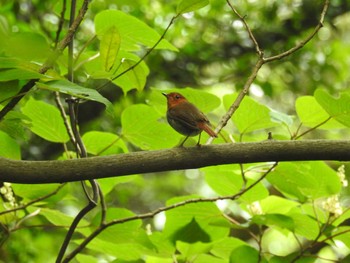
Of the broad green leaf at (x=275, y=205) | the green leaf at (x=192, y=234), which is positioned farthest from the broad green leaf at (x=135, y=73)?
the broad green leaf at (x=275, y=205)

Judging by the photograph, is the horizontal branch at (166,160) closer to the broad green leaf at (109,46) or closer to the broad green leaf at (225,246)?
the broad green leaf at (109,46)

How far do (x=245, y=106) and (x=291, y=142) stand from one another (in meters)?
0.47

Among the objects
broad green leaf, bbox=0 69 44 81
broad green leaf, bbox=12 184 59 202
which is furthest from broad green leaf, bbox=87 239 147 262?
broad green leaf, bbox=0 69 44 81

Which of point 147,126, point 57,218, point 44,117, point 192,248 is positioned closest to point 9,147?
point 44,117

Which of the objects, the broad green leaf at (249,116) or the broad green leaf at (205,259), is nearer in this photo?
the broad green leaf at (249,116)

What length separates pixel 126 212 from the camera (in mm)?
2117

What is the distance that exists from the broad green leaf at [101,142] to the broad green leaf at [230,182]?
1.04 ft

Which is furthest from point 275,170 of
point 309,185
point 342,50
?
point 342,50

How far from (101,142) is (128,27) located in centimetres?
44

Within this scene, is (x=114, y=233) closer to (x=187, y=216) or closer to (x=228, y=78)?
(x=187, y=216)

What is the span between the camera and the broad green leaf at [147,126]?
2066 mm

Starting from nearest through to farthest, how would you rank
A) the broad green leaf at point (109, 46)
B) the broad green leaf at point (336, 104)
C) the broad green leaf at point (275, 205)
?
the broad green leaf at point (109, 46) → the broad green leaf at point (336, 104) → the broad green leaf at point (275, 205)

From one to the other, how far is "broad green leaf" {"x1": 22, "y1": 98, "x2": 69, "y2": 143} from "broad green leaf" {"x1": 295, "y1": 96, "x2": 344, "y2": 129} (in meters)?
0.80

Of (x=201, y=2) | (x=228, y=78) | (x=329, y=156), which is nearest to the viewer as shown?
(x=329, y=156)
